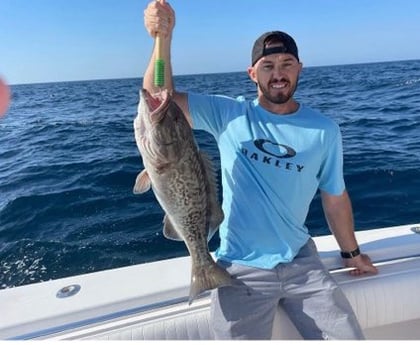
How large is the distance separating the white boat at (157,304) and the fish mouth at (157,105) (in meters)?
1.14

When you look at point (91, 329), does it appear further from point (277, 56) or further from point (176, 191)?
point (277, 56)

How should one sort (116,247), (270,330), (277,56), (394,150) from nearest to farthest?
(270,330), (277,56), (116,247), (394,150)

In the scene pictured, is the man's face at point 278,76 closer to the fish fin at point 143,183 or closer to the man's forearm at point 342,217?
the man's forearm at point 342,217

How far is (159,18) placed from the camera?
7.32 feet

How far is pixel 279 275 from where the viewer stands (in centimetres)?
259

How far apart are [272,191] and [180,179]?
661 millimetres

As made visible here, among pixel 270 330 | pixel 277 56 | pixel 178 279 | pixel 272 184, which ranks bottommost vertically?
pixel 270 330

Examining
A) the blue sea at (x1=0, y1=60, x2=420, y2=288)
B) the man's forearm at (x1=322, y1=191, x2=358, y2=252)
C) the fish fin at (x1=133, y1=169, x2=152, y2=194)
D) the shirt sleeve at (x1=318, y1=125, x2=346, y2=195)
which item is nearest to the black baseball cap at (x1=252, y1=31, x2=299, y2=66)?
the shirt sleeve at (x1=318, y1=125, x2=346, y2=195)

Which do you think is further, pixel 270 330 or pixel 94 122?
pixel 94 122

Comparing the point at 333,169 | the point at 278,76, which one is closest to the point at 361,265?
the point at 333,169

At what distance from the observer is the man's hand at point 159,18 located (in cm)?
223

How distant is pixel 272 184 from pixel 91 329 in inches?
54.8

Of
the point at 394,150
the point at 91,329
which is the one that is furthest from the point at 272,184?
the point at 394,150

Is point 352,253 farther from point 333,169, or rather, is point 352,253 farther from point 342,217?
point 333,169
